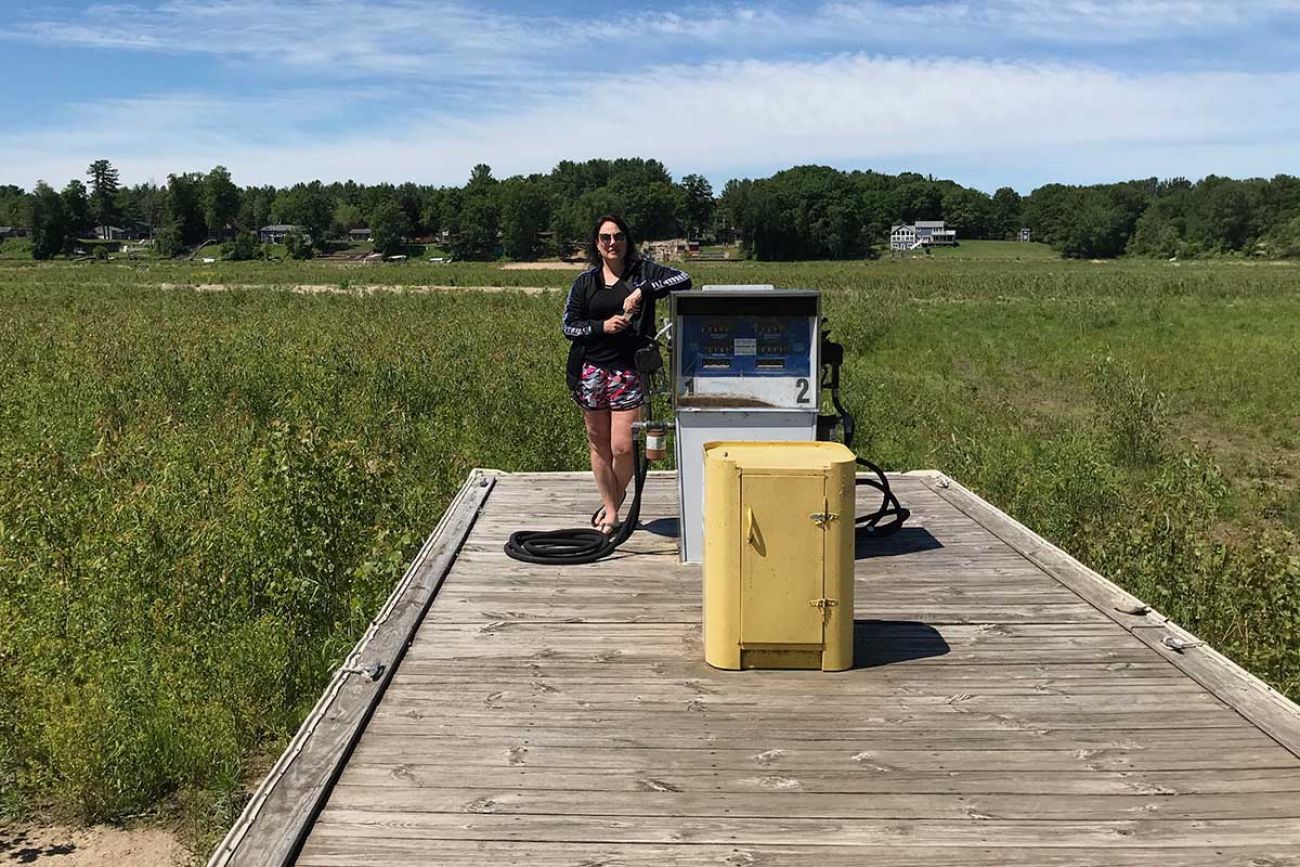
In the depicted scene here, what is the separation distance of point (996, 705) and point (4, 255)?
122031mm

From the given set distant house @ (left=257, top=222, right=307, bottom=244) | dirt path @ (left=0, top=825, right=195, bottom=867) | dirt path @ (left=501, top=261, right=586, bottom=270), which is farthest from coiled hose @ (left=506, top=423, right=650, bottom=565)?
distant house @ (left=257, top=222, right=307, bottom=244)

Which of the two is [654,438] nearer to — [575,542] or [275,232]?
[575,542]

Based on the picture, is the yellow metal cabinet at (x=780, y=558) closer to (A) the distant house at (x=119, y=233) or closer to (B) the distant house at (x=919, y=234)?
(B) the distant house at (x=919, y=234)

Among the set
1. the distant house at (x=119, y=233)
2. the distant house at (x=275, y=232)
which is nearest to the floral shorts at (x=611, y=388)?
the distant house at (x=275, y=232)

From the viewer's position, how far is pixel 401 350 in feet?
49.7

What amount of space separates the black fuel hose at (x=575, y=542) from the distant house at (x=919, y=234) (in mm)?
142042

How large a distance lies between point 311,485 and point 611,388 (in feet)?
7.96

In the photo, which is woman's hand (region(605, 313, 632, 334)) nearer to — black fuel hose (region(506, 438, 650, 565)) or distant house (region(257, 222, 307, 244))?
black fuel hose (region(506, 438, 650, 565))

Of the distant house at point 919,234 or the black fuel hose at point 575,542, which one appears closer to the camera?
the black fuel hose at point 575,542

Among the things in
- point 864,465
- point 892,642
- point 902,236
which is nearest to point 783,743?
point 892,642

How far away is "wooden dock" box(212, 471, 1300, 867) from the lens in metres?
2.66

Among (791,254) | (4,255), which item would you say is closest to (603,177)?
(791,254)

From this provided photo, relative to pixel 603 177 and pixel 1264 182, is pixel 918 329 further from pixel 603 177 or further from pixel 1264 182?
pixel 603 177

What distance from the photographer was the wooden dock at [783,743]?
8.72 feet
